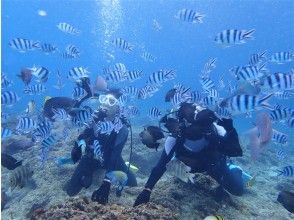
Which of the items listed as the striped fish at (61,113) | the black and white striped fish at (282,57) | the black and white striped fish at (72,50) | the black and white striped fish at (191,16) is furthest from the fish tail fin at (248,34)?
the black and white striped fish at (72,50)

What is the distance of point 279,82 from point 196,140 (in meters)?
2.68

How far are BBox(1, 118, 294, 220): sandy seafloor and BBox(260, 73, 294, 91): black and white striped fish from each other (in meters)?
2.42

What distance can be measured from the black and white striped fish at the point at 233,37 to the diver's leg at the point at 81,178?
13.6 feet

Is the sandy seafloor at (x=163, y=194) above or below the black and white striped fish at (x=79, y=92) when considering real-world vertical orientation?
below

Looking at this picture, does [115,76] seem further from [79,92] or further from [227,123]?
[227,123]

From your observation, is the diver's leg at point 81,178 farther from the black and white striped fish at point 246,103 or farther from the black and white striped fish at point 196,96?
the black and white striped fish at point 246,103

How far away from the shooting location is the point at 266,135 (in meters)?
6.17

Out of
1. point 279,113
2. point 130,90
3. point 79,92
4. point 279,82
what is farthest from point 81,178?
point 279,113

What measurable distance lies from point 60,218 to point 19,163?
1333 millimetres

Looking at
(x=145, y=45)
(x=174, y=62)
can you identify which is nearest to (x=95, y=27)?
(x=145, y=45)

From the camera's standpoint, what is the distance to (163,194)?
6.59 meters

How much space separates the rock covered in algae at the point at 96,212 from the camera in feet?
15.8

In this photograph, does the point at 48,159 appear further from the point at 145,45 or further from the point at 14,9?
the point at 145,45

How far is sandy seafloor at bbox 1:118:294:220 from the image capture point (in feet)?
21.0
